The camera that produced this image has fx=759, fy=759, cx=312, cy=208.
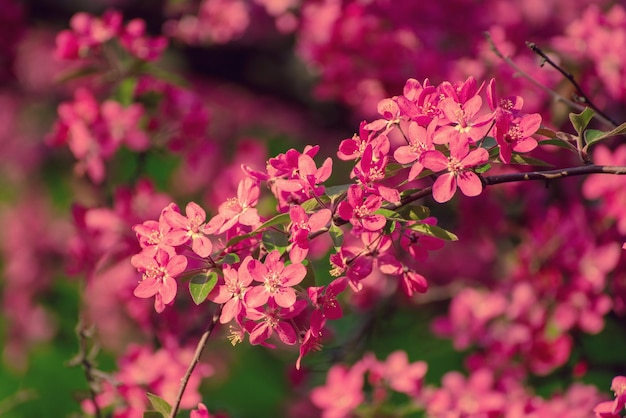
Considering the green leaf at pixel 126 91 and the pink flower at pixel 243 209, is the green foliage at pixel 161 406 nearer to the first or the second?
the pink flower at pixel 243 209

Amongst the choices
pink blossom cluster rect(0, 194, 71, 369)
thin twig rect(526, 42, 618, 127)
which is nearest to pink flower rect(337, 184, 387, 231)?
thin twig rect(526, 42, 618, 127)

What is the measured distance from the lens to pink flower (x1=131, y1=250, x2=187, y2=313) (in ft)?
3.07

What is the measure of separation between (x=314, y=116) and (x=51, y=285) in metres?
1.72

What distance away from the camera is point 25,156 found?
5.46 meters

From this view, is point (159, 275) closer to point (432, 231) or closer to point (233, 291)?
point (233, 291)

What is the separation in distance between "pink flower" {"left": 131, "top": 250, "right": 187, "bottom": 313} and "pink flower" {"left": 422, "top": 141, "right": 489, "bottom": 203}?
12.7 inches

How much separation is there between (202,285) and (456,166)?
0.34 metres

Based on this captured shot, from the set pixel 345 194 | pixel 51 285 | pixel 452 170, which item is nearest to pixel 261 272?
pixel 345 194

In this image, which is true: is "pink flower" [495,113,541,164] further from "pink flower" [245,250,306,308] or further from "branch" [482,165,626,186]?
"pink flower" [245,250,306,308]

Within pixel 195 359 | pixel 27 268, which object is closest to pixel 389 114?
pixel 195 359

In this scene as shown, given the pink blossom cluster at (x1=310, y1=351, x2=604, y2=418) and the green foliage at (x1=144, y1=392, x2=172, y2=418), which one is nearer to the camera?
the green foliage at (x1=144, y1=392, x2=172, y2=418)

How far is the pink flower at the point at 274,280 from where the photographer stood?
2.97 ft

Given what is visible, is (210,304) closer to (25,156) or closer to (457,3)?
(457,3)

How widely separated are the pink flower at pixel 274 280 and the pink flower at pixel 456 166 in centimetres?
19
